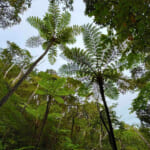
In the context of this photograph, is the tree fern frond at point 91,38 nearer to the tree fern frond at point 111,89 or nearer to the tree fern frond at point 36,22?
the tree fern frond at point 111,89

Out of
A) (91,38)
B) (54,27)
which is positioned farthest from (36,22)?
(91,38)

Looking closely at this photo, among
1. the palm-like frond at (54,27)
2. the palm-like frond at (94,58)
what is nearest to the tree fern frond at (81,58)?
the palm-like frond at (94,58)

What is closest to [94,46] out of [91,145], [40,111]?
[40,111]

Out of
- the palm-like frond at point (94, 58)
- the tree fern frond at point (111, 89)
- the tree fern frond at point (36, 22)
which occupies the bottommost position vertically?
the tree fern frond at point (111, 89)

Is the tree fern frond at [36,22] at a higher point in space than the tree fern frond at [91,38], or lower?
higher

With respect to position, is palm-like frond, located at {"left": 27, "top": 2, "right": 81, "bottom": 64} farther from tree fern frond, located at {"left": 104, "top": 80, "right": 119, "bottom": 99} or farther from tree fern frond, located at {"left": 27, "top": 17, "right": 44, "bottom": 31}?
tree fern frond, located at {"left": 104, "top": 80, "right": 119, "bottom": 99}

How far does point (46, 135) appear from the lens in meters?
4.01

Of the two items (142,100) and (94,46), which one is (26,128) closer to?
(94,46)

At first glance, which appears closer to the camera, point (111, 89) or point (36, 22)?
point (111, 89)

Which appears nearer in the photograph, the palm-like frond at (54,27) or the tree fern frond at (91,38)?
the tree fern frond at (91,38)

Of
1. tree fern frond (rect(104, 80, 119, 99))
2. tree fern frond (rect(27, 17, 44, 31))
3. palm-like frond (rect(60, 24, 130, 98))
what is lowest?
tree fern frond (rect(104, 80, 119, 99))

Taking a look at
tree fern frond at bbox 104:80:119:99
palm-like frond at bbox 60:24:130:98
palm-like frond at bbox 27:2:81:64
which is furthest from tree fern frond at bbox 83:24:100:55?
palm-like frond at bbox 27:2:81:64

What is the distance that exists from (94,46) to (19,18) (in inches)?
157

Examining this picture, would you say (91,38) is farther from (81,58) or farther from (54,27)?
(54,27)
